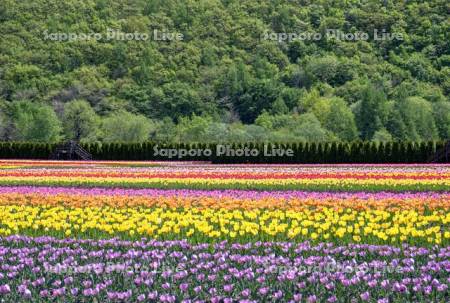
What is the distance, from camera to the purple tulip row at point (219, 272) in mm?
6309

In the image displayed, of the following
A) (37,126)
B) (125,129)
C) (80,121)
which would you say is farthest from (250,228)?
(80,121)

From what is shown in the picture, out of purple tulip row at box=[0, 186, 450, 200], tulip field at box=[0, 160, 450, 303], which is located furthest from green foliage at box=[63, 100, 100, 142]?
tulip field at box=[0, 160, 450, 303]

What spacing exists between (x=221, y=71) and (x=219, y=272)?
98.7 meters

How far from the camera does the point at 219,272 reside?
23.8 ft

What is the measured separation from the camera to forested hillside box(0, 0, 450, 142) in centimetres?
8750

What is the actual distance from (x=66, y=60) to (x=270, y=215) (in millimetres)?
91862

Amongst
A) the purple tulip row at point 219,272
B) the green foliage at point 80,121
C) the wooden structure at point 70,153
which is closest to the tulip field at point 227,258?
the purple tulip row at point 219,272

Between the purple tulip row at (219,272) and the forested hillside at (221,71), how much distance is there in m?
68.4

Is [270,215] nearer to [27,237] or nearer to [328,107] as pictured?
[27,237]

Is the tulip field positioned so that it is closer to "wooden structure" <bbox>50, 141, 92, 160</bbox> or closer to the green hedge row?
the green hedge row

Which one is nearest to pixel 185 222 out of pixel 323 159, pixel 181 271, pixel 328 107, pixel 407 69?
pixel 181 271

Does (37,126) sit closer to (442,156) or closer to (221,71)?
(221,71)

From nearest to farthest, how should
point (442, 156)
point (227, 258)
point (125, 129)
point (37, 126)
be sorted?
1. point (227, 258)
2. point (442, 156)
3. point (37, 126)
4. point (125, 129)

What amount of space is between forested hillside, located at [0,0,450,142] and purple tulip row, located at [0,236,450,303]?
68394mm
